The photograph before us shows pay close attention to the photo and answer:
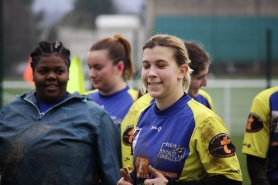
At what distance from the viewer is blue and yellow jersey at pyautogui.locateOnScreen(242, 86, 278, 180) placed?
14.6 ft

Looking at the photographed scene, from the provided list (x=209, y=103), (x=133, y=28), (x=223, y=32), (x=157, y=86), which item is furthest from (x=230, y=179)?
(x=223, y=32)

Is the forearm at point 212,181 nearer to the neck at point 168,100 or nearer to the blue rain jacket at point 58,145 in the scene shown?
the neck at point 168,100

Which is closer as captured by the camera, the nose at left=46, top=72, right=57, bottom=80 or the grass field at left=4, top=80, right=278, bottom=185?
the nose at left=46, top=72, right=57, bottom=80

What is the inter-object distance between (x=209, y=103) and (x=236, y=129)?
11.1 meters

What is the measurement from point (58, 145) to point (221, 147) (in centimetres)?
124

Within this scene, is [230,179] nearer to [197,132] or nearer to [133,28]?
[197,132]

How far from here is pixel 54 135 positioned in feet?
13.3

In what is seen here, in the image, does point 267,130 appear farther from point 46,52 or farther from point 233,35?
point 233,35

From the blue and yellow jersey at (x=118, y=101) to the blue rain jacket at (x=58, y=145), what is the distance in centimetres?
116

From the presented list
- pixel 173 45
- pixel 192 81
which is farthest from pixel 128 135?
pixel 173 45

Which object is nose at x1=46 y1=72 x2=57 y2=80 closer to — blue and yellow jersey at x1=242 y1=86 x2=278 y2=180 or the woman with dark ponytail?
the woman with dark ponytail

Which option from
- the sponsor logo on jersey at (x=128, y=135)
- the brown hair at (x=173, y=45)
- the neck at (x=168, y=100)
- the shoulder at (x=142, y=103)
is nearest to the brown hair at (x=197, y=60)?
the shoulder at (x=142, y=103)

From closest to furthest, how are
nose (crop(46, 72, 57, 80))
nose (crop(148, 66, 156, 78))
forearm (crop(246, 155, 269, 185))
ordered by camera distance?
nose (crop(148, 66, 156, 78)), nose (crop(46, 72, 57, 80)), forearm (crop(246, 155, 269, 185))

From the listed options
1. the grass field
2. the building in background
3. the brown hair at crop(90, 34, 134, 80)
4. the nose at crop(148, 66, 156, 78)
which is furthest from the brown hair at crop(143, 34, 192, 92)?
the building in background
